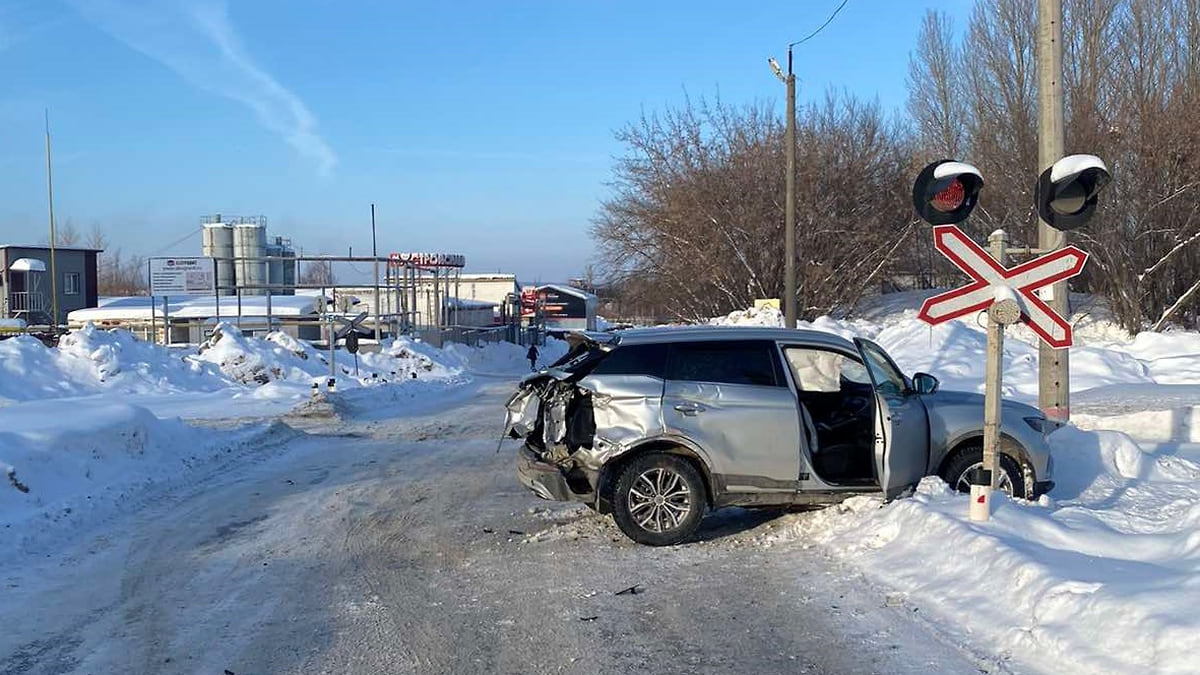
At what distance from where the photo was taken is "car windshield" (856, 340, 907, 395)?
8.70m

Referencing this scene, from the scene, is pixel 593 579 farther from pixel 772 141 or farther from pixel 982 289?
pixel 772 141

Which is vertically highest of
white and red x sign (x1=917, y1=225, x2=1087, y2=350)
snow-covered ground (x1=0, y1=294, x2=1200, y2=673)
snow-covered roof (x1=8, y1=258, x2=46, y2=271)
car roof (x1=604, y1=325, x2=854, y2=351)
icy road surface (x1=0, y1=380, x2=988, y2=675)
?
snow-covered roof (x1=8, y1=258, x2=46, y2=271)

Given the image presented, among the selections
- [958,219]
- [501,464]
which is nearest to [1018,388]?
[501,464]

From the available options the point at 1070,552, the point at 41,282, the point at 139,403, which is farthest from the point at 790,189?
the point at 41,282

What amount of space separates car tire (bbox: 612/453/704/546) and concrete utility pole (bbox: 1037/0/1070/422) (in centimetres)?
505

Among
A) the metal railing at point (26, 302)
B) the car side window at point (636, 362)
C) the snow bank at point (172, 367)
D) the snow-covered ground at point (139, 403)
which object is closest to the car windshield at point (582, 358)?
the car side window at point (636, 362)

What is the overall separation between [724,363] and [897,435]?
1538 mm

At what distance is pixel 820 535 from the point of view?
8.35m

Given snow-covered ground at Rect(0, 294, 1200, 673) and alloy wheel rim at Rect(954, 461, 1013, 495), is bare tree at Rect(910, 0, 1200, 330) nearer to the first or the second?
snow-covered ground at Rect(0, 294, 1200, 673)

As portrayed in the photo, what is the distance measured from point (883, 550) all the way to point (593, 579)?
216 cm

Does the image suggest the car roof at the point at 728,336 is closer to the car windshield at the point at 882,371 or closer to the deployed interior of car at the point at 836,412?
the deployed interior of car at the point at 836,412

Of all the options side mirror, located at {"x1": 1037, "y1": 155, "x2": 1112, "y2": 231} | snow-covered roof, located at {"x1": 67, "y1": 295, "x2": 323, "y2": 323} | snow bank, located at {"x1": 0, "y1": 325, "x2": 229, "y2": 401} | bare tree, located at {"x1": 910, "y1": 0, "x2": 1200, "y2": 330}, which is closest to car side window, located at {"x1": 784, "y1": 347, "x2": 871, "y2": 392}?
side mirror, located at {"x1": 1037, "y1": 155, "x2": 1112, "y2": 231}

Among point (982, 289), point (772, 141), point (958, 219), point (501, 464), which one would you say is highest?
point (772, 141)

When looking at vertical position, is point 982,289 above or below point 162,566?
above
